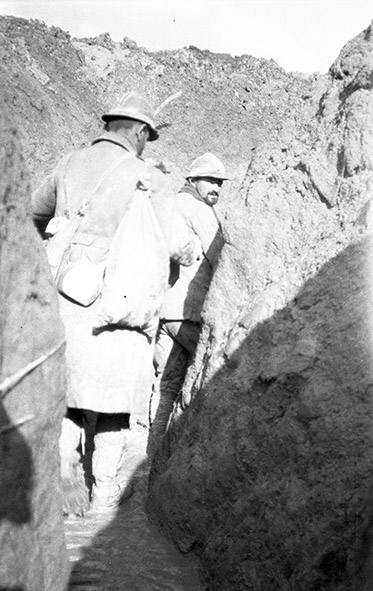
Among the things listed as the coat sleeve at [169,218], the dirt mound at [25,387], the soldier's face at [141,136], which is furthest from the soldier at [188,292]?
the dirt mound at [25,387]

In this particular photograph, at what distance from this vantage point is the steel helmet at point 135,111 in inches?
167

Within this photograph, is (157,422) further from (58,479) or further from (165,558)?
(58,479)

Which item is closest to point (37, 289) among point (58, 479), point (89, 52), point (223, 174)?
point (58, 479)

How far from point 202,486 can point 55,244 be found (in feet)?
4.47

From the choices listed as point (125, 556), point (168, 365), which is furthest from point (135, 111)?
point (125, 556)

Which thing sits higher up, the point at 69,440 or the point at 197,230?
the point at 197,230

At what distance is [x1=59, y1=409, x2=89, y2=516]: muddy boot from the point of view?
395cm

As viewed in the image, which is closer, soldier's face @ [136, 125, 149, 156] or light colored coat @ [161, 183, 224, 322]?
soldier's face @ [136, 125, 149, 156]

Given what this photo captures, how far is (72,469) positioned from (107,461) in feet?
0.58

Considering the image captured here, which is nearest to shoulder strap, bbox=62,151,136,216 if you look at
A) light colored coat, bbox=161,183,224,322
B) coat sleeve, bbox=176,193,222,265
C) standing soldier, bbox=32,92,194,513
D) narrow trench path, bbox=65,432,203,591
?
standing soldier, bbox=32,92,194,513

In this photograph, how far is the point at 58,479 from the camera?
1763 millimetres

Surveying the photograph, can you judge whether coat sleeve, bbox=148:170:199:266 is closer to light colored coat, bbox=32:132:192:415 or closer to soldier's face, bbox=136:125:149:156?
light colored coat, bbox=32:132:192:415

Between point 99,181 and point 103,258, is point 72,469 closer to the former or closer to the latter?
point 103,258

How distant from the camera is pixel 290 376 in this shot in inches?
120
